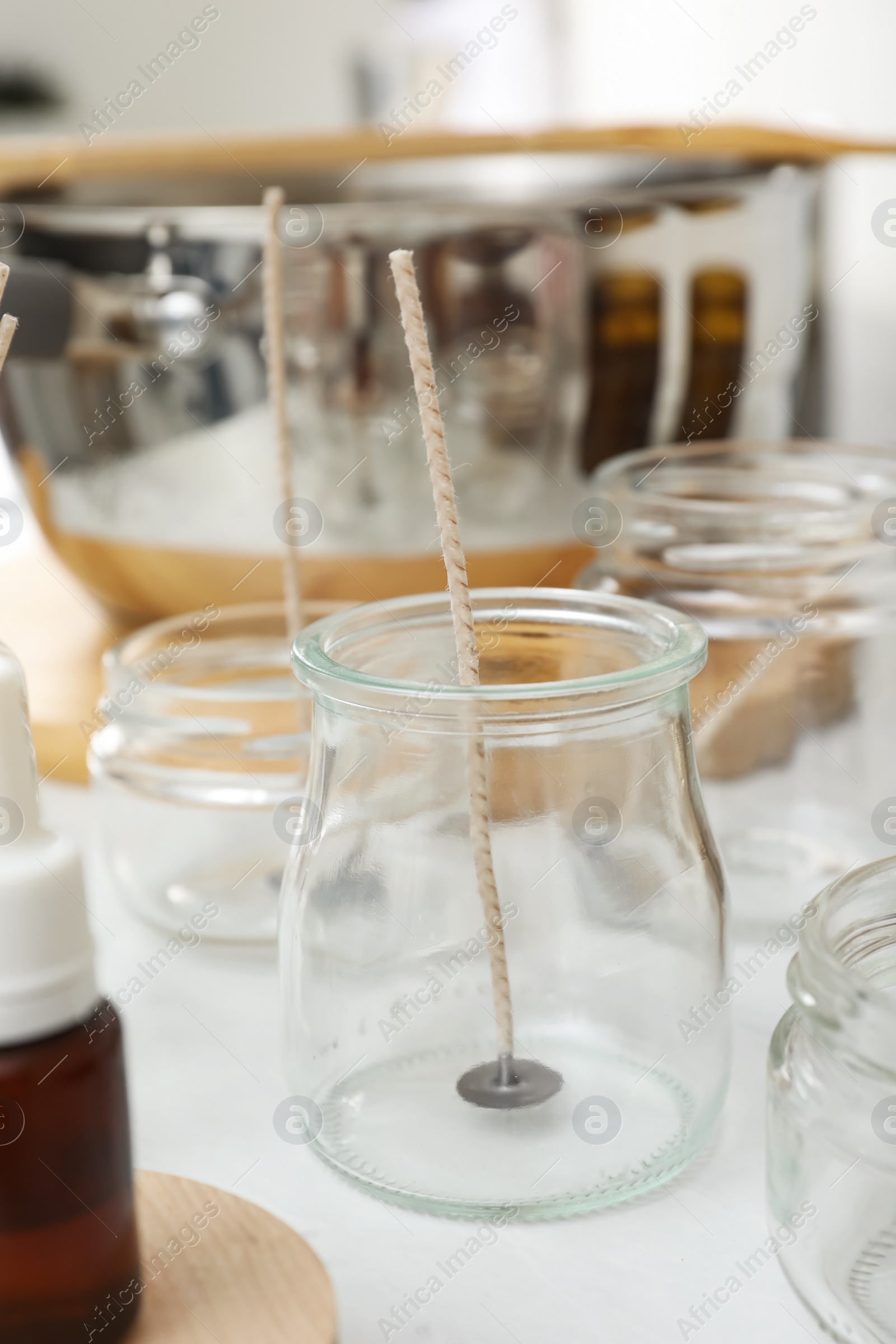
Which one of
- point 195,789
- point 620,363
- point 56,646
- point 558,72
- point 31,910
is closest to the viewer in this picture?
point 31,910

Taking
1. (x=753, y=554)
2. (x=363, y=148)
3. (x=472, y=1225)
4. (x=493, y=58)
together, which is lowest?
(x=472, y=1225)

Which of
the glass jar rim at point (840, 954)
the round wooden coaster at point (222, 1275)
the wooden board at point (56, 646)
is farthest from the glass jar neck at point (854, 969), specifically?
the wooden board at point (56, 646)

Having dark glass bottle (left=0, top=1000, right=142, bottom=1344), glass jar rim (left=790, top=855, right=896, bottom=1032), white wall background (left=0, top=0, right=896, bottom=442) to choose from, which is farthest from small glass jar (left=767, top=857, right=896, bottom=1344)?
white wall background (left=0, top=0, right=896, bottom=442)

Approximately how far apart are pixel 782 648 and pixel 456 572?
208mm

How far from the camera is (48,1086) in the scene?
0.25 metres

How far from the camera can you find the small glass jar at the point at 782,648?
477 mm

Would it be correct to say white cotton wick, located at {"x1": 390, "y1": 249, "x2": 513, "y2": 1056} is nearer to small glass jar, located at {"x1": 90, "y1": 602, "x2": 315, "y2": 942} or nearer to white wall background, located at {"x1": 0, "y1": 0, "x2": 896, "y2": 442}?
small glass jar, located at {"x1": 90, "y1": 602, "x2": 315, "y2": 942}

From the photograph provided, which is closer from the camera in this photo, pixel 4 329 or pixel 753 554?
pixel 4 329

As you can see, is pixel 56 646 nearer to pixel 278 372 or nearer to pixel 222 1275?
pixel 278 372

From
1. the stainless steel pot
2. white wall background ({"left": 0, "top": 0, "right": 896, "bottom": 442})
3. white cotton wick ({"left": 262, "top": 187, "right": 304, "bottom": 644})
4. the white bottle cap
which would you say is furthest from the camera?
white wall background ({"left": 0, "top": 0, "right": 896, "bottom": 442})

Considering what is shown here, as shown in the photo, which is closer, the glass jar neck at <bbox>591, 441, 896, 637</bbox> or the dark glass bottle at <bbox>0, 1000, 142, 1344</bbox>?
the dark glass bottle at <bbox>0, 1000, 142, 1344</bbox>

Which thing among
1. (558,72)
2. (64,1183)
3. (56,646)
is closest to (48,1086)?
(64,1183)

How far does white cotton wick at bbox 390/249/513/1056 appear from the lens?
11.8 inches

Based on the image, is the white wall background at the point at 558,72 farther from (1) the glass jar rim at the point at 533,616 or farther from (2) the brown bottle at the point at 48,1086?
(2) the brown bottle at the point at 48,1086
